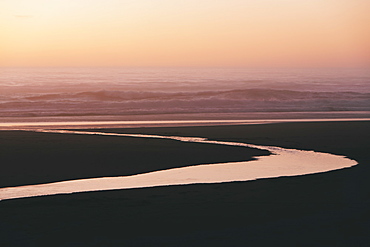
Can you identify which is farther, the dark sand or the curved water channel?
the curved water channel

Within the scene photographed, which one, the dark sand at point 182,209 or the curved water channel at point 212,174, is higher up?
the dark sand at point 182,209

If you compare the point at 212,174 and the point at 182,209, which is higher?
the point at 182,209

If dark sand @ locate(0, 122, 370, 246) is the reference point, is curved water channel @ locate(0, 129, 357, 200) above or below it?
below

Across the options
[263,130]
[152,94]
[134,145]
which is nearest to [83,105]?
[152,94]

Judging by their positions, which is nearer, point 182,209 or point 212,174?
point 182,209

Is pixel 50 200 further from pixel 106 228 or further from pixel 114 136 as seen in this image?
pixel 114 136
